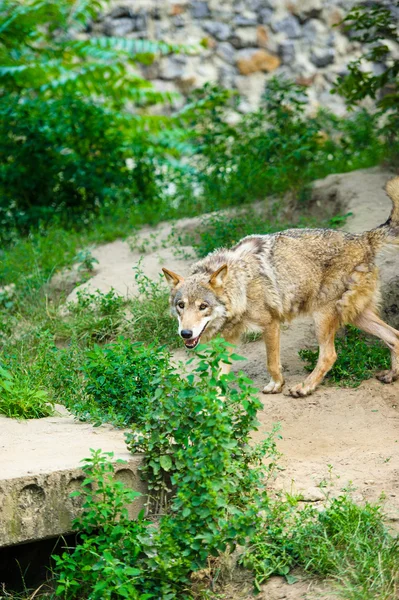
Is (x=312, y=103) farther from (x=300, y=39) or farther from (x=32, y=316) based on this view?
(x=32, y=316)

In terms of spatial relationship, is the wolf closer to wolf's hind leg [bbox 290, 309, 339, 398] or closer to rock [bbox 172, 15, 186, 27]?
wolf's hind leg [bbox 290, 309, 339, 398]

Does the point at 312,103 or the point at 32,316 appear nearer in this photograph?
the point at 32,316

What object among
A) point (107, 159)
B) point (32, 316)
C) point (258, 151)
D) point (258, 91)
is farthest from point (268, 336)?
point (258, 91)

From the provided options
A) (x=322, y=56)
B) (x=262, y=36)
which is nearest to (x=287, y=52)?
(x=262, y=36)

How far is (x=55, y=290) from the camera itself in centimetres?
978

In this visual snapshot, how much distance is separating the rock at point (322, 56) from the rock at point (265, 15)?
4.02ft

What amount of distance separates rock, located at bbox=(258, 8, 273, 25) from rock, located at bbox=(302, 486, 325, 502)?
45.1ft

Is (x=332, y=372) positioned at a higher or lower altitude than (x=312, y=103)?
higher

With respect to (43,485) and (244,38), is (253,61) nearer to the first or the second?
(244,38)

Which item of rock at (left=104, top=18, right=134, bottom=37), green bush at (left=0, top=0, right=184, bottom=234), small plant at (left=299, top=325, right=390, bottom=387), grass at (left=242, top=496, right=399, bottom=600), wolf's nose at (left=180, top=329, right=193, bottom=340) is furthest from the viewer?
rock at (left=104, top=18, right=134, bottom=37)

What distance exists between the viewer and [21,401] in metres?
6.18

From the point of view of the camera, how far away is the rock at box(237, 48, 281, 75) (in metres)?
17.0

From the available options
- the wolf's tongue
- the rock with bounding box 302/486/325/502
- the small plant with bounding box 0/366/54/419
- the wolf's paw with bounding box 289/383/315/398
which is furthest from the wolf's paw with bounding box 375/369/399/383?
the small plant with bounding box 0/366/54/419

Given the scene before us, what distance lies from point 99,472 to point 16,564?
148 centimetres
